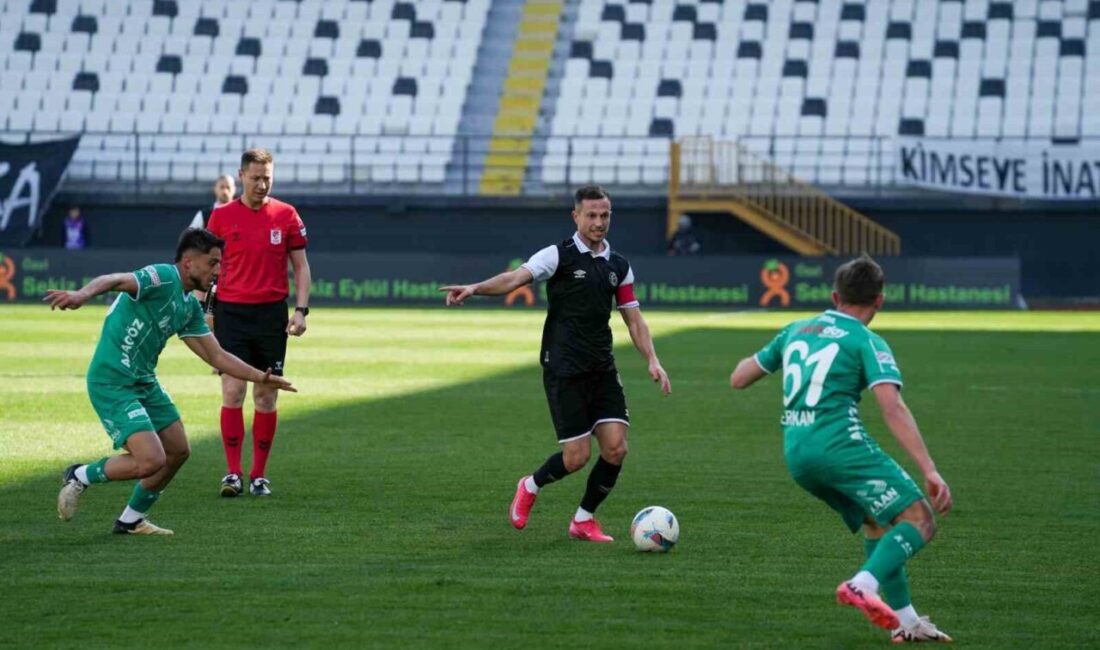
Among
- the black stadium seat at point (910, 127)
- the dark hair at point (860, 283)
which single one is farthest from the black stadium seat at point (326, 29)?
the dark hair at point (860, 283)

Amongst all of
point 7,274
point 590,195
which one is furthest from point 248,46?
point 590,195

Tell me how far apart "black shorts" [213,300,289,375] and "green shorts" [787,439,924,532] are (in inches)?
190

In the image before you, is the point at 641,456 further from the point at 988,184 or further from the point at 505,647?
the point at 988,184

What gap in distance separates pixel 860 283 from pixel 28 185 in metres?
31.4

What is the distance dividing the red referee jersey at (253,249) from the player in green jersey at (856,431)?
466cm

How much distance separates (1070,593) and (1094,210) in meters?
28.2

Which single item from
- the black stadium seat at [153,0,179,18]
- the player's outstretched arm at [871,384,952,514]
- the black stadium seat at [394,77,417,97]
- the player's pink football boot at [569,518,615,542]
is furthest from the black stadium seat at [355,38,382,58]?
the player's outstretched arm at [871,384,952,514]

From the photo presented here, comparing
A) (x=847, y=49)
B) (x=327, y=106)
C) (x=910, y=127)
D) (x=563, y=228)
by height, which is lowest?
(x=563, y=228)

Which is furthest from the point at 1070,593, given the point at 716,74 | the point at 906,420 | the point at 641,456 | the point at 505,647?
the point at 716,74

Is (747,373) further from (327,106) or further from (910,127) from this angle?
(327,106)

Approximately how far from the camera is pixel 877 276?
6.62m

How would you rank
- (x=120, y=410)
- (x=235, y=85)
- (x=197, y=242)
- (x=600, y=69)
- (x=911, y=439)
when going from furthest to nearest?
1. (x=235, y=85)
2. (x=600, y=69)
3. (x=120, y=410)
4. (x=197, y=242)
5. (x=911, y=439)

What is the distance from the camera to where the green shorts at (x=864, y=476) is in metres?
6.43

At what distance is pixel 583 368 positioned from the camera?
8977mm
